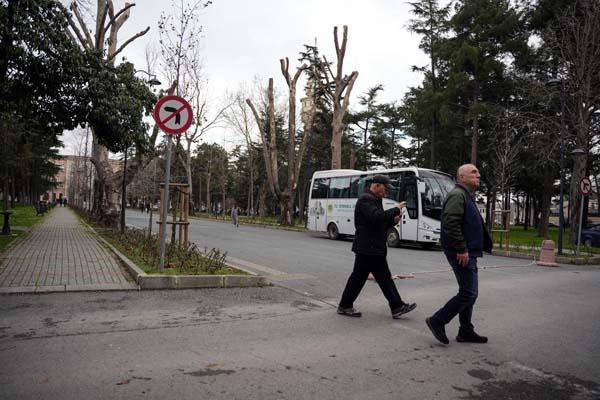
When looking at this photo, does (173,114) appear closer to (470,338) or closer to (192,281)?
(192,281)

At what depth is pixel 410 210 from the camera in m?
18.8

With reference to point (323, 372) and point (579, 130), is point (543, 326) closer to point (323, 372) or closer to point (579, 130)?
point (323, 372)

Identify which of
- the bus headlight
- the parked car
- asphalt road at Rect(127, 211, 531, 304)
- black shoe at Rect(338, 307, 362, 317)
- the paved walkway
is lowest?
asphalt road at Rect(127, 211, 531, 304)

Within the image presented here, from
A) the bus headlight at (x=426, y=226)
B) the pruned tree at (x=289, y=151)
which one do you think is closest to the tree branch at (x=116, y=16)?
the pruned tree at (x=289, y=151)

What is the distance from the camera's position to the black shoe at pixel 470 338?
16.5 feet

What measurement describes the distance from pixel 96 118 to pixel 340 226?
13.7 m

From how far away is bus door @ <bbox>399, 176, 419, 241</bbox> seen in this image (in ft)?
61.2

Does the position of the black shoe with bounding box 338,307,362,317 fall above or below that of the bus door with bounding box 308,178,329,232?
below

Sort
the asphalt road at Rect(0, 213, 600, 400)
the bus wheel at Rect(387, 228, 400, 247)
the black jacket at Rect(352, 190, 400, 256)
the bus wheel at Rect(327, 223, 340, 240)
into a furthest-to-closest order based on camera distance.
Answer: the bus wheel at Rect(327, 223, 340, 240), the bus wheel at Rect(387, 228, 400, 247), the black jacket at Rect(352, 190, 400, 256), the asphalt road at Rect(0, 213, 600, 400)

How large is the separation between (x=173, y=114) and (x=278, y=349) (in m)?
5.16

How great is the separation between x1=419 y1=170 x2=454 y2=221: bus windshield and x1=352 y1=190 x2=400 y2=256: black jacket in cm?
1295

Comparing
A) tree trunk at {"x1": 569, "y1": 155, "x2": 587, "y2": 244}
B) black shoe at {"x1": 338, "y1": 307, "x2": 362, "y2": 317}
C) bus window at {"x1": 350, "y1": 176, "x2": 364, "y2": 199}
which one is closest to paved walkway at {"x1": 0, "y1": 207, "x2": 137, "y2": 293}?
black shoe at {"x1": 338, "y1": 307, "x2": 362, "y2": 317}

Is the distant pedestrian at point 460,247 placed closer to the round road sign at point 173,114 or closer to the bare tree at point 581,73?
the round road sign at point 173,114

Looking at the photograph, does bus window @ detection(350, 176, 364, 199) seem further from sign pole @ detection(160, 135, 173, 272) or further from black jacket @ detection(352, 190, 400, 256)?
black jacket @ detection(352, 190, 400, 256)
